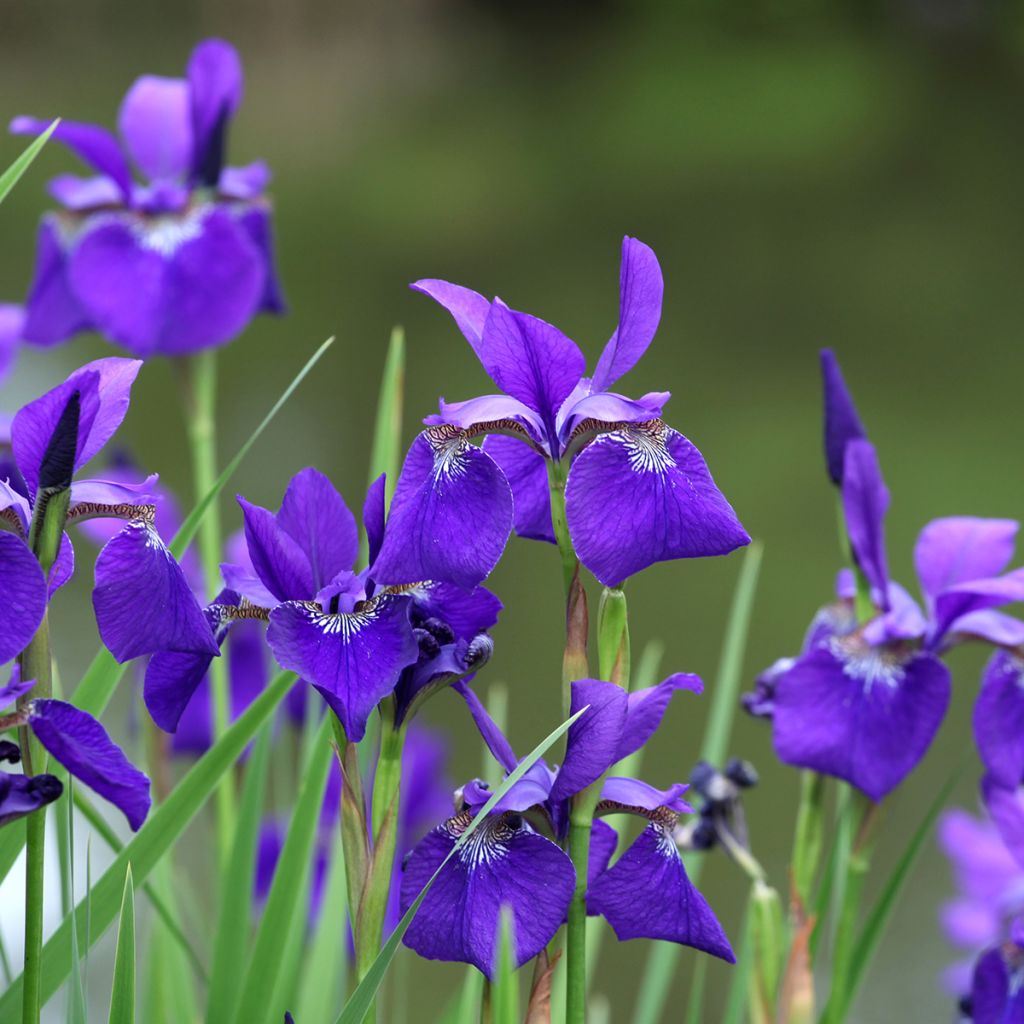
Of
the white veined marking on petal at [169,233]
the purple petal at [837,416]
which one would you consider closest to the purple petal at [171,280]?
the white veined marking on petal at [169,233]

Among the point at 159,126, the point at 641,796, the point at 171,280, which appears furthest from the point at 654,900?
the point at 159,126

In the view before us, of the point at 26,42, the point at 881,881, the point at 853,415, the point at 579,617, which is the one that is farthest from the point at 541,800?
the point at 26,42

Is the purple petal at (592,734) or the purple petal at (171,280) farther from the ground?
the purple petal at (171,280)

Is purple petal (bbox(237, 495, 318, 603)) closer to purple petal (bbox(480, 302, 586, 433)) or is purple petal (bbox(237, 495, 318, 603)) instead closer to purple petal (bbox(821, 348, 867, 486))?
purple petal (bbox(480, 302, 586, 433))

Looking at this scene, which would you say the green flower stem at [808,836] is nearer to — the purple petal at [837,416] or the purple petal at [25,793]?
the purple petal at [837,416]

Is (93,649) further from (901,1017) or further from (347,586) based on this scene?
(347,586)

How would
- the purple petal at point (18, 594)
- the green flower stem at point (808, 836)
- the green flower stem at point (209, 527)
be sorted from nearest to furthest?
the purple petal at point (18, 594), the green flower stem at point (808, 836), the green flower stem at point (209, 527)

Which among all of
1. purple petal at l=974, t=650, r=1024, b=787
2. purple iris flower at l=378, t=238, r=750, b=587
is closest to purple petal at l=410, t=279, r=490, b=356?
purple iris flower at l=378, t=238, r=750, b=587
